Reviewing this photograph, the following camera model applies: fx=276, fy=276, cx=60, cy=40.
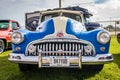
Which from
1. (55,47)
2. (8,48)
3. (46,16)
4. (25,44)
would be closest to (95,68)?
(55,47)

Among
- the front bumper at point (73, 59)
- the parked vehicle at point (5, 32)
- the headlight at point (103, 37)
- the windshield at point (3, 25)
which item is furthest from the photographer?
the windshield at point (3, 25)

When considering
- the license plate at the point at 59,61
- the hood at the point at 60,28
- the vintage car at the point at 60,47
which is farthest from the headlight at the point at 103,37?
the license plate at the point at 59,61

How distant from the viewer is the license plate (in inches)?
219

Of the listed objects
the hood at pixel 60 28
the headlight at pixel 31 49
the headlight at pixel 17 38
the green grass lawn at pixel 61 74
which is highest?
the hood at pixel 60 28

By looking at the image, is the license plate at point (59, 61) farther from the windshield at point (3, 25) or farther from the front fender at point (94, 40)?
the windshield at point (3, 25)

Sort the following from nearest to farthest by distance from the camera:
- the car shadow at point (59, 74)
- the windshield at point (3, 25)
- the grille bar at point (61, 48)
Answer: the grille bar at point (61, 48), the car shadow at point (59, 74), the windshield at point (3, 25)

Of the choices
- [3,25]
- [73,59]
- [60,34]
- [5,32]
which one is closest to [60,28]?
[60,34]

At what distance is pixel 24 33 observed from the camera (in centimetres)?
618

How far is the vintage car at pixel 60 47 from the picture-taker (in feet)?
18.4

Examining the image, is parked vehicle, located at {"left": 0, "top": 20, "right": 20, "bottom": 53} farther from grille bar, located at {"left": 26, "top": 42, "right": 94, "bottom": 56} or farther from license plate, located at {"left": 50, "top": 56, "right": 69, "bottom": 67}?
license plate, located at {"left": 50, "top": 56, "right": 69, "bottom": 67}

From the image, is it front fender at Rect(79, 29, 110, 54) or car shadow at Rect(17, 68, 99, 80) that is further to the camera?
car shadow at Rect(17, 68, 99, 80)

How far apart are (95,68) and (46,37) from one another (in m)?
1.49

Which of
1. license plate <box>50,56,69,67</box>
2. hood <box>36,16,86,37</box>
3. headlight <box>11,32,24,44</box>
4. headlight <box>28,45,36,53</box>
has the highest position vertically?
hood <box>36,16,86,37</box>

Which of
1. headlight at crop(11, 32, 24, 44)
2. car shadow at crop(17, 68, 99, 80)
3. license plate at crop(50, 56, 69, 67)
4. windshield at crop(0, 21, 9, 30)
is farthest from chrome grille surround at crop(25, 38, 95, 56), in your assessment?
windshield at crop(0, 21, 9, 30)
